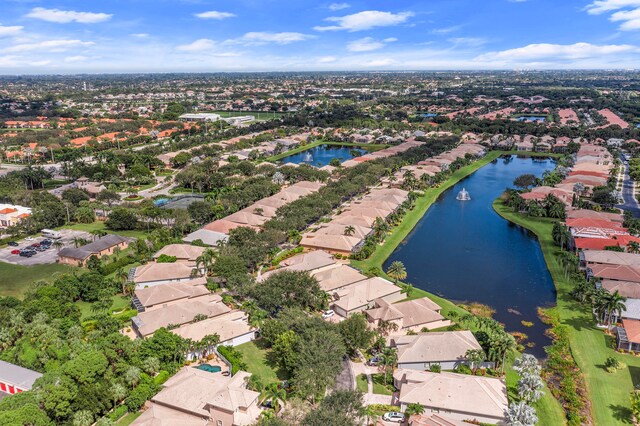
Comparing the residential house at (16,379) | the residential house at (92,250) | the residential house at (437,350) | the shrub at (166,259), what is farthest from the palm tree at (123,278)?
the residential house at (437,350)

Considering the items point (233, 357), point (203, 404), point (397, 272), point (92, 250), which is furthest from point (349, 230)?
point (203, 404)

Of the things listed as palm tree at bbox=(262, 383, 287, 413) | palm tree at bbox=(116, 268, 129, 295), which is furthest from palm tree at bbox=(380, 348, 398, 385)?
palm tree at bbox=(116, 268, 129, 295)

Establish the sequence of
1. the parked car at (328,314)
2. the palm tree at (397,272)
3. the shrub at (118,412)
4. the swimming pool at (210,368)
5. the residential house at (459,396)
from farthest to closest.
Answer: the palm tree at (397,272)
the parked car at (328,314)
the swimming pool at (210,368)
the shrub at (118,412)
the residential house at (459,396)

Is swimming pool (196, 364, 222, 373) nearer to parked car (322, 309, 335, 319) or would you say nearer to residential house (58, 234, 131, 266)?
parked car (322, 309, 335, 319)

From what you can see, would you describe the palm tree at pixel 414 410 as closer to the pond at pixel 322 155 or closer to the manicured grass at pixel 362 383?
the manicured grass at pixel 362 383

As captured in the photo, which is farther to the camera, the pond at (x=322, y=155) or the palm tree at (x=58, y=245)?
the pond at (x=322, y=155)

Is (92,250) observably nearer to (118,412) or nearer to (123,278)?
(123,278)
